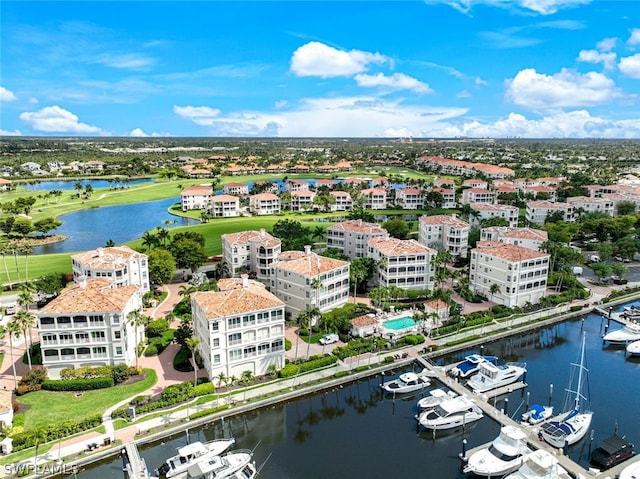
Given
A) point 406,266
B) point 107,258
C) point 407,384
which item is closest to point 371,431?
point 407,384

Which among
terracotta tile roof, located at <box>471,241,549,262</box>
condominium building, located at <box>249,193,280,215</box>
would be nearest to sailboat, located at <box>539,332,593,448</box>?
terracotta tile roof, located at <box>471,241,549,262</box>

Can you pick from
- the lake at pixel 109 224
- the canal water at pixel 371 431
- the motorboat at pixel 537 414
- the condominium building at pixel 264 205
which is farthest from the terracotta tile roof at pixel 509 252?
the condominium building at pixel 264 205

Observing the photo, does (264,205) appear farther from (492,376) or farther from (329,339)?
(492,376)

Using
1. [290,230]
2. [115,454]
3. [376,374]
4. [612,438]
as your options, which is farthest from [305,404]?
[290,230]

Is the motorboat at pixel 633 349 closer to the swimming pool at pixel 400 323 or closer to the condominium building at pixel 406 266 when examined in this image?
the swimming pool at pixel 400 323

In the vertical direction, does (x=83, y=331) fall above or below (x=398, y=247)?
below

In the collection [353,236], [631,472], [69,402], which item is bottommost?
[631,472]
